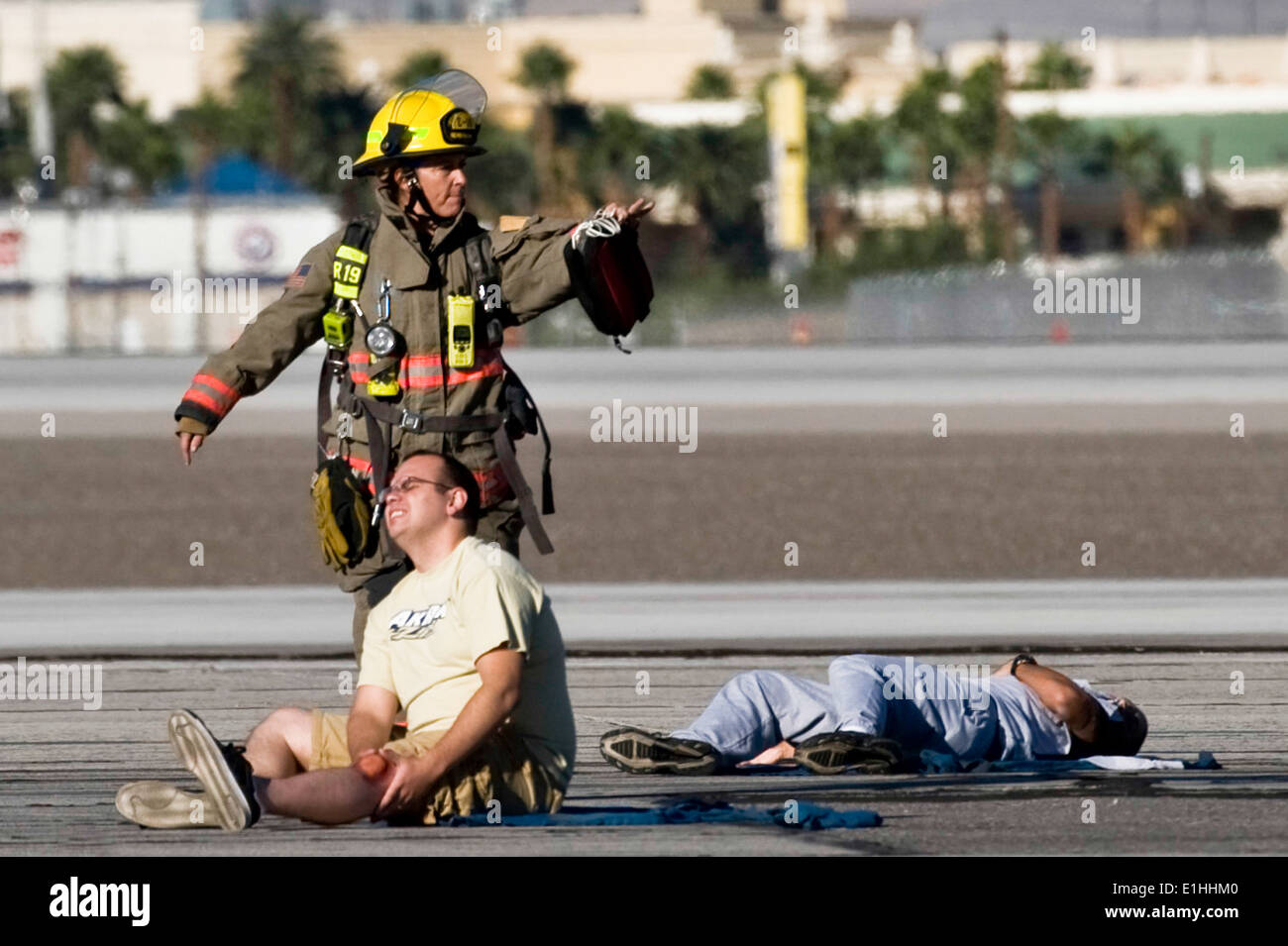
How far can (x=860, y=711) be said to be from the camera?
24.1ft

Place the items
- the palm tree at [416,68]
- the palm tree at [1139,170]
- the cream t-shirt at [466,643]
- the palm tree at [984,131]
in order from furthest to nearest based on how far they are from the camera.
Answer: the palm tree at [416,68], the palm tree at [1139,170], the palm tree at [984,131], the cream t-shirt at [466,643]

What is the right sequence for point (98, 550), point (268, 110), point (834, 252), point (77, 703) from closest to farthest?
point (77, 703) < point (98, 550) < point (834, 252) < point (268, 110)

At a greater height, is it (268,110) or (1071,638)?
(268,110)

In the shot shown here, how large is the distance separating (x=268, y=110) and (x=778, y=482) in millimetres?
75359

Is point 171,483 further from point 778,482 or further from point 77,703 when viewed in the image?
point 77,703

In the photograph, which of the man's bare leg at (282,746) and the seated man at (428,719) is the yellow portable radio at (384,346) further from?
the man's bare leg at (282,746)

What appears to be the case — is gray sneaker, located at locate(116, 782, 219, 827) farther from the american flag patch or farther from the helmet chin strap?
the helmet chin strap

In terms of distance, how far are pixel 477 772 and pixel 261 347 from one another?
1578mm

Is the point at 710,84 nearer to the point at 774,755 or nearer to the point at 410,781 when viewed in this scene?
the point at 774,755

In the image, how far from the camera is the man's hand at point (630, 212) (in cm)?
690

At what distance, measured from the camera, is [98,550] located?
1572cm

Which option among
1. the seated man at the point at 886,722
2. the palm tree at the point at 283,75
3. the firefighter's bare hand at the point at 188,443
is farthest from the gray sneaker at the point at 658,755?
the palm tree at the point at 283,75

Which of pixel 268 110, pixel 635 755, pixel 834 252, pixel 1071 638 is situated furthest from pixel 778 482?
pixel 268 110
